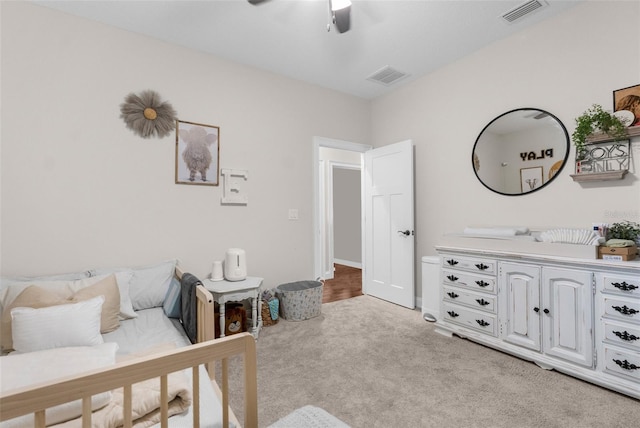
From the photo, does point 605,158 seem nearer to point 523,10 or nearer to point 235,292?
point 523,10

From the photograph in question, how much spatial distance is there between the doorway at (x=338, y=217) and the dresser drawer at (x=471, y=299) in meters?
1.51

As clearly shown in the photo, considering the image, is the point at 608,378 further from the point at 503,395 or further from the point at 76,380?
the point at 76,380

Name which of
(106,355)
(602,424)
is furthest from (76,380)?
(602,424)

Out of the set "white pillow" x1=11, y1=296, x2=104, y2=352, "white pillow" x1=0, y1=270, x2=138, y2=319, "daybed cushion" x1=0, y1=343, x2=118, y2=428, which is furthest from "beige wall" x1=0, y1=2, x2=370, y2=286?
"daybed cushion" x1=0, y1=343, x2=118, y2=428

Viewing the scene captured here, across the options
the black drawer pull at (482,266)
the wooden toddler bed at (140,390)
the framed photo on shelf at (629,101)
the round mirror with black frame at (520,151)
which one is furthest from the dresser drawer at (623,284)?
the wooden toddler bed at (140,390)

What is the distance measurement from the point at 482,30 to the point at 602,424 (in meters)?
2.90

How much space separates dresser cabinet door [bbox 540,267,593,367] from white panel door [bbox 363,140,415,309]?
1.44 m

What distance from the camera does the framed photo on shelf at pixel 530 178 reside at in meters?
2.52

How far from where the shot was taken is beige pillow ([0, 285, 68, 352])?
5.22 ft

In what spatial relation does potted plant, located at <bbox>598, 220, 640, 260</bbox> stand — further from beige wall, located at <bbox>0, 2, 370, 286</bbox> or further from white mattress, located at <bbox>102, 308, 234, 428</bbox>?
beige wall, located at <bbox>0, 2, 370, 286</bbox>

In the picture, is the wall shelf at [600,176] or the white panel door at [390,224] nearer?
the wall shelf at [600,176]

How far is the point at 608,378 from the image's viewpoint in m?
1.79

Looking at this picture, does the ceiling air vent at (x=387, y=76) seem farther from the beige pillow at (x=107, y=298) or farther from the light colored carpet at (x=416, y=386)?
the beige pillow at (x=107, y=298)

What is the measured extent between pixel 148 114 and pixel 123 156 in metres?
0.43
